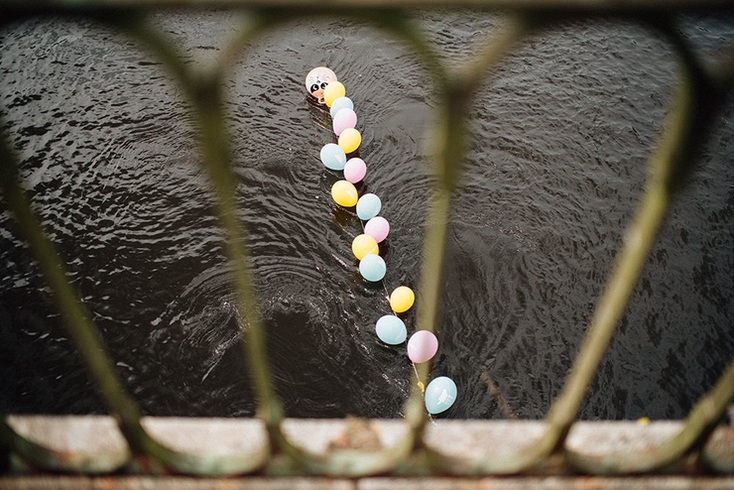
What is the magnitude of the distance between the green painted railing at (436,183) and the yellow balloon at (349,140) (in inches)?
191

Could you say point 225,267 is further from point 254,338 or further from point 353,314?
point 254,338

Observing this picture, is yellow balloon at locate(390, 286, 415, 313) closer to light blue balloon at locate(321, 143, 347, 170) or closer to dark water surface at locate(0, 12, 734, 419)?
dark water surface at locate(0, 12, 734, 419)

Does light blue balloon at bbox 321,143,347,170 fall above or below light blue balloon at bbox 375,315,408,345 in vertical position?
above

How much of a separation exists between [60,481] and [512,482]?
109 centimetres

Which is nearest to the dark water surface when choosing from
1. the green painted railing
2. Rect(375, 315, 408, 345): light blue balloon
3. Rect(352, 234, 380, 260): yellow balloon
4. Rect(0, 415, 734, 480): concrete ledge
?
Rect(375, 315, 408, 345): light blue balloon

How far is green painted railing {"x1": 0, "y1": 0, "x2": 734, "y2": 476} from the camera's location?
2.72 ft

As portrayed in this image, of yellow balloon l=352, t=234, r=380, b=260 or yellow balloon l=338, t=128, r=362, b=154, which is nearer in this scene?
yellow balloon l=352, t=234, r=380, b=260

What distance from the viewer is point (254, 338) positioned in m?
1.27

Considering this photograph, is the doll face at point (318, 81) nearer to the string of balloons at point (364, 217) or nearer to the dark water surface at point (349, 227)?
the string of balloons at point (364, 217)

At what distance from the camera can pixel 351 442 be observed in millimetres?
1564

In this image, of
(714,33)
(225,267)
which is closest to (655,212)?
(225,267)

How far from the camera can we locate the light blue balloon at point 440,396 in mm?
4484

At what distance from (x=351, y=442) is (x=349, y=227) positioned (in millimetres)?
4235

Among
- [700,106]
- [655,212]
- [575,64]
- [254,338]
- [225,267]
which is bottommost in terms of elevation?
[225,267]
